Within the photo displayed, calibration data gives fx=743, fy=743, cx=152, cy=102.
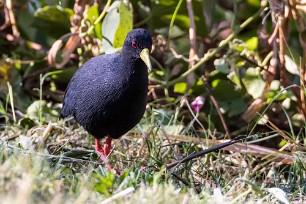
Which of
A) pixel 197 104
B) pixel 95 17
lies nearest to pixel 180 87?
pixel 197 104

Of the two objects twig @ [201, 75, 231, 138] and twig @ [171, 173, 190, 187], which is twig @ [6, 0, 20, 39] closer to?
twig @ [201, 75, 231, 138]

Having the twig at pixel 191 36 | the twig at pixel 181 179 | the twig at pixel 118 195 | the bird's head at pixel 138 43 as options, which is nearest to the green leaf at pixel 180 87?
the twig at pixel 191 36

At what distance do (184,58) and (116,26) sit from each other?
1.38 feet

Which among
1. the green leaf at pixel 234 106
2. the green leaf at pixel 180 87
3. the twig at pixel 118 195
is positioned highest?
the twig at pixel 118 195

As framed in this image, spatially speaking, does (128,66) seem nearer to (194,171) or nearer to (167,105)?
(194,171)

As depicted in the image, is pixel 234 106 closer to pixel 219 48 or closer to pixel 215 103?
pixel 215 103

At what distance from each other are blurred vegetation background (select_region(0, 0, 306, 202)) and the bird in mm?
444

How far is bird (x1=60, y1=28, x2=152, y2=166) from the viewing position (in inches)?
129

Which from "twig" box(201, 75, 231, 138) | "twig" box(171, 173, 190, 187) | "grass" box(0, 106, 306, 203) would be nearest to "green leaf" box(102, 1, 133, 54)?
"grass" box(0, 106, 306, 203)

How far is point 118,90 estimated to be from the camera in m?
3.29

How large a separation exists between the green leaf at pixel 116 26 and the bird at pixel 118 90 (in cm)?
48

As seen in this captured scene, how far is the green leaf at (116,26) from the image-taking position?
388cm

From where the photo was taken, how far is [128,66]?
10.9ft

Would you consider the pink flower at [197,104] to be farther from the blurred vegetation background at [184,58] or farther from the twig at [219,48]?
the twig at [219,48]
